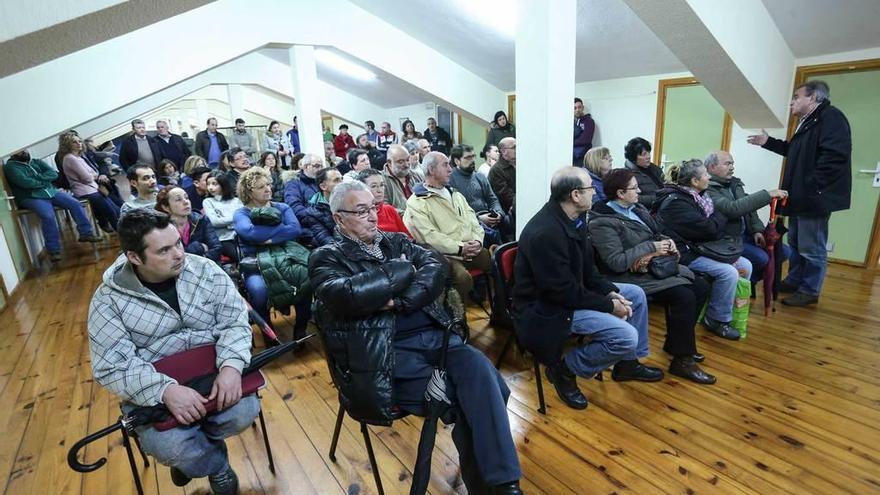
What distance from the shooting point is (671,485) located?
1.64 meters

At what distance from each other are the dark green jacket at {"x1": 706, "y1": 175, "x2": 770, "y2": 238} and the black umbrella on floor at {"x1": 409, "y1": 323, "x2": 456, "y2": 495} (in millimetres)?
2225

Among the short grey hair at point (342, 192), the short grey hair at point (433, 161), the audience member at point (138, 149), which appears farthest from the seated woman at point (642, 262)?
the audience member at point (138, 149)

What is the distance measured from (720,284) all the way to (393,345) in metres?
2.20

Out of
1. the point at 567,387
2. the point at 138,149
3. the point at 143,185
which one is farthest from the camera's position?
the point at 138,149

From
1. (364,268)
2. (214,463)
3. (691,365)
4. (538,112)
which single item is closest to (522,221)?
(538,112)

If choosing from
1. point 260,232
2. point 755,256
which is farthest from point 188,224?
point 755,256

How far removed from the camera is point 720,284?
8.76 feet

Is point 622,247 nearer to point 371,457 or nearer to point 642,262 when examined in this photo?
point 642,262

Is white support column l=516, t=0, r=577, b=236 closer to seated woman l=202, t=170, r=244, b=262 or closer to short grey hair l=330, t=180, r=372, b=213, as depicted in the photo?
short grey hair l=330, t=180, r=372, b=213

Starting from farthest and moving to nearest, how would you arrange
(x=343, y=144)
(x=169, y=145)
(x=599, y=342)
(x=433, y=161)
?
(x=343, y=144)
(x=169, y=145)
(x=433, y=161)
(x=599, y=342)

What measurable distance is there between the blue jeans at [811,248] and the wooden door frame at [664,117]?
1556 millimetres

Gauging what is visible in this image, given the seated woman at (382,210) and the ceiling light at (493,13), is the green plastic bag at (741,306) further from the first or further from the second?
the ceiling light at (493,13)

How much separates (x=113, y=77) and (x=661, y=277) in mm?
5297

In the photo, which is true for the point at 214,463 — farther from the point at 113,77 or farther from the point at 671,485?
the point at 113,77
